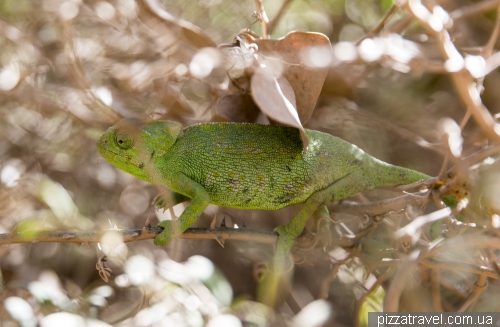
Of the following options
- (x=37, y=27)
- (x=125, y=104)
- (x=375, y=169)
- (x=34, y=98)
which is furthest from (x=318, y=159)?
(x=37, y=27)

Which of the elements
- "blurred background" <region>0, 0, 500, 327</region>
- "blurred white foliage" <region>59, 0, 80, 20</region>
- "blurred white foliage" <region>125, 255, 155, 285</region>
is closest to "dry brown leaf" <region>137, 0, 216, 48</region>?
"blurred background" <region>0, 0, 500, 327</region>

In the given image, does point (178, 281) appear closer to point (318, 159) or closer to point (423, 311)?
point (318, 159)

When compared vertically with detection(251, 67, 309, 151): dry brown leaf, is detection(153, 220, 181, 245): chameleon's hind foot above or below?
below

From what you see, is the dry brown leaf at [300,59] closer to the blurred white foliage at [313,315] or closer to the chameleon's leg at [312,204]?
the chameleon's leg at [312,204]

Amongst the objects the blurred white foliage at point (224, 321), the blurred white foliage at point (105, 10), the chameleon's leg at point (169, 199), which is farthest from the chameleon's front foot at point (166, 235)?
the blurred white foliage at point (105, 10)

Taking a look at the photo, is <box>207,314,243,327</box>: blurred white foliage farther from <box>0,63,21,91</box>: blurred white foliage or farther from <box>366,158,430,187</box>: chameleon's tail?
<box>0,63,21,91</box>: blurred white foliage

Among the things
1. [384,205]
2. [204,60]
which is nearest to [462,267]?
[384,205]
